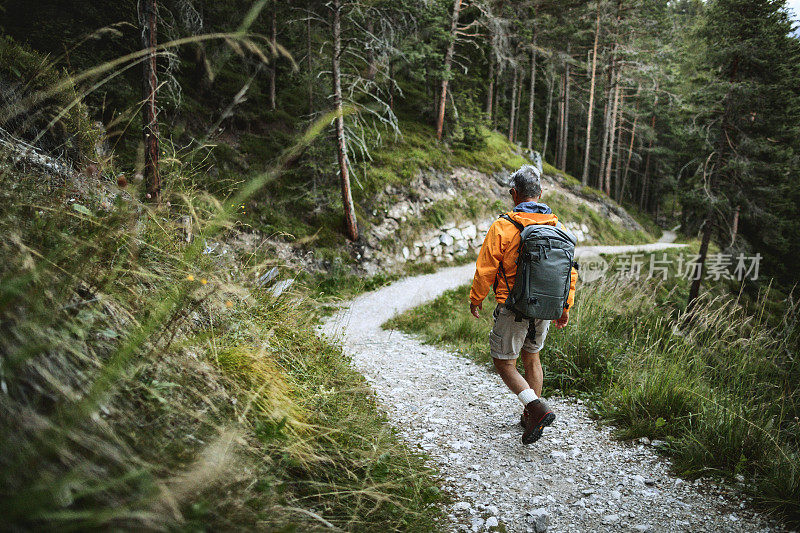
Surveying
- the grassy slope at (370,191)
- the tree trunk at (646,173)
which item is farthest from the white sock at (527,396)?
the tree trunk at (646,173)

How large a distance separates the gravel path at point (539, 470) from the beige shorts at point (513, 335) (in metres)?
0.81

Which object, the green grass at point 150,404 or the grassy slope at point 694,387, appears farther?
the grassy slope at point 694,387

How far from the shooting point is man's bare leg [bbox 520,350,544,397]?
3.55 meters

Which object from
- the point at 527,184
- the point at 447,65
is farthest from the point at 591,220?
the point at 527,184

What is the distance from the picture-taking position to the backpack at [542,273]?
312cm

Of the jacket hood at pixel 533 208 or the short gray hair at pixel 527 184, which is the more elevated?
the short gray hair at pixel 527 184

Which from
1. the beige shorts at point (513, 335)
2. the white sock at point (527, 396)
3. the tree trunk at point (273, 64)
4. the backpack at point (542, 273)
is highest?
the tree trunk at point (273, 64)

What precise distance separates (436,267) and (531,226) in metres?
11.2

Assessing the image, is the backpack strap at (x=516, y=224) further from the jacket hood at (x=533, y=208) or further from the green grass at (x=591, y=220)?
the green grass at (x=591, y=220)

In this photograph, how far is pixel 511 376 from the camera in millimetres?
3414

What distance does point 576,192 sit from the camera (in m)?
25.7

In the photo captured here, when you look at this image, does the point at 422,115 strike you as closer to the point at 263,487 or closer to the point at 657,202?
the point at 263,487

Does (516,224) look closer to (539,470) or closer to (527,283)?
(527,283)

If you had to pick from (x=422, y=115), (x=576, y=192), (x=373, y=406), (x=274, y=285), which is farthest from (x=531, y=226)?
(x=576, y=192)
